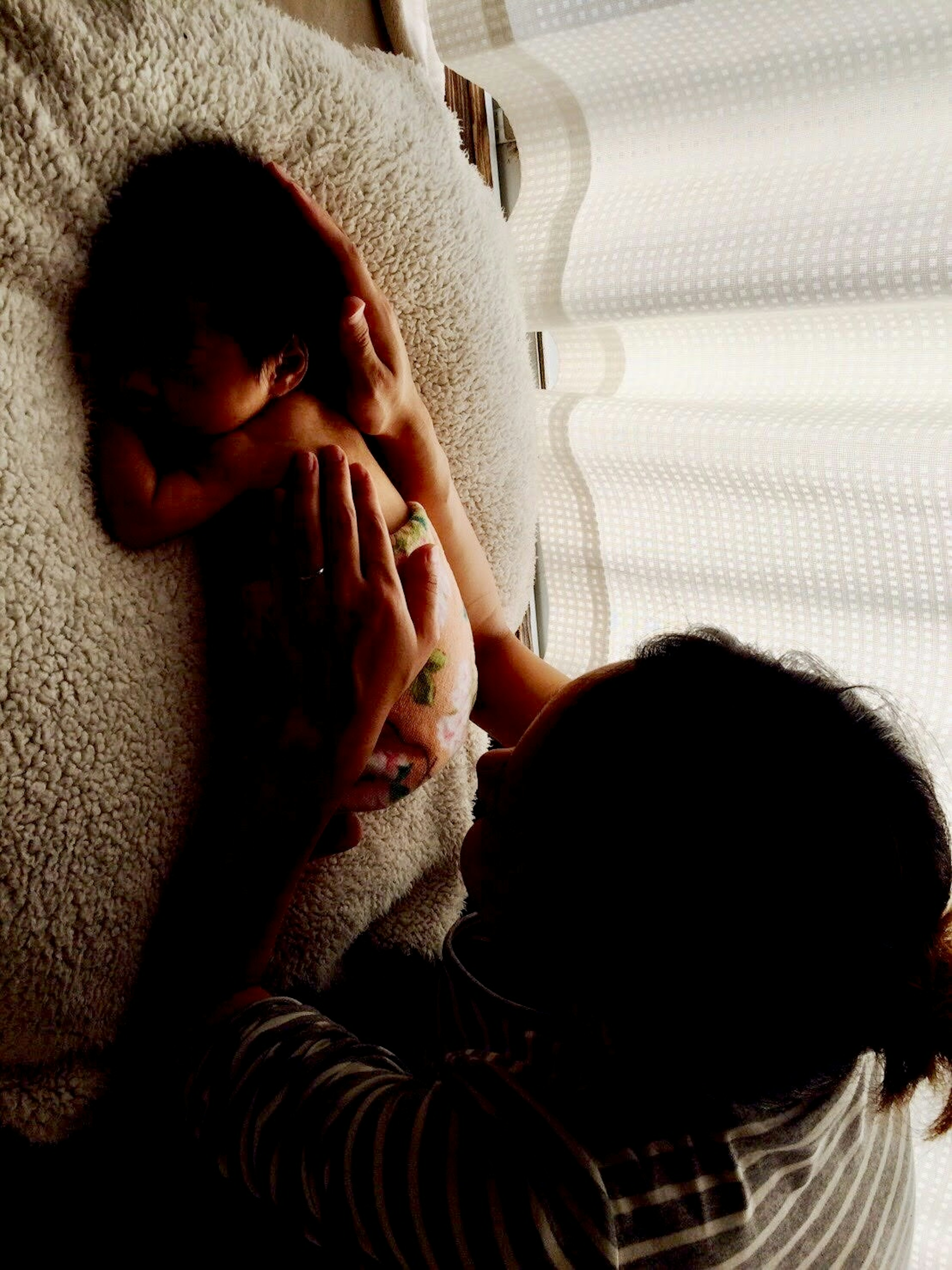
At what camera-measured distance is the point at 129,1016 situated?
2.25 feet

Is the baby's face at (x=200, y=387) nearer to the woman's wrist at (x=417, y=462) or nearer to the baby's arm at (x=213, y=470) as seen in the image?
the baby's arm at (x=213, y=470)

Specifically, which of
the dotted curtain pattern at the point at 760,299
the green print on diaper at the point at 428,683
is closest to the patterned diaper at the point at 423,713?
the green print on diaper at the point at 428,683

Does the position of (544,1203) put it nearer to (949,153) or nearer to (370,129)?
(370,129)

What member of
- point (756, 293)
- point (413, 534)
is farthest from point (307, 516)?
point (756, 293)

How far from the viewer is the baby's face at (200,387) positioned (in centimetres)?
63

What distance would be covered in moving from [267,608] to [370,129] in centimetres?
40

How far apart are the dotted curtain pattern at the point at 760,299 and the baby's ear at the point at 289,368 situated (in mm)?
471

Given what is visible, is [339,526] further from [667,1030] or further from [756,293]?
[756,293]

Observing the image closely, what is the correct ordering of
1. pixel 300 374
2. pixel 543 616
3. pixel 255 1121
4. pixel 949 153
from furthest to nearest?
pixel 543 616, pixel 949 153, pixel 300 374, pixel 255 1121

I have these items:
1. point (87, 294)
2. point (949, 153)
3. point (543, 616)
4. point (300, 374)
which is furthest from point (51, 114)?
point (543, 616)

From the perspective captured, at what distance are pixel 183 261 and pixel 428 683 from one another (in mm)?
372

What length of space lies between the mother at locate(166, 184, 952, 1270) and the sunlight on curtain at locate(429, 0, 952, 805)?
16.6 inches

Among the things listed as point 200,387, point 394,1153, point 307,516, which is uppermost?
point 200,387

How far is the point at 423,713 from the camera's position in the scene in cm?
79
